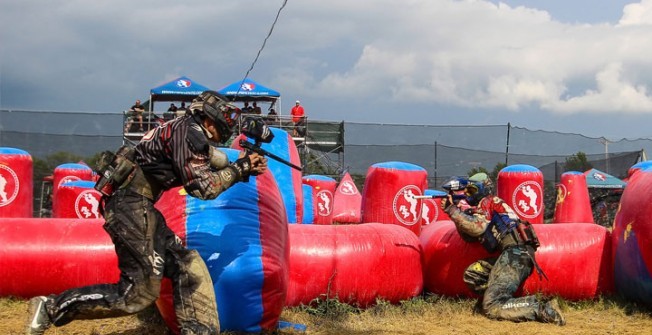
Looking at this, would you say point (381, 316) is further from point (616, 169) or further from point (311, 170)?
point (616, 169)

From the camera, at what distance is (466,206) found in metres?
5.36

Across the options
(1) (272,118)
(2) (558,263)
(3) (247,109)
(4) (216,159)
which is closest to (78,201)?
(4) (216,159)

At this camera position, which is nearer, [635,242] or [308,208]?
[635,242]

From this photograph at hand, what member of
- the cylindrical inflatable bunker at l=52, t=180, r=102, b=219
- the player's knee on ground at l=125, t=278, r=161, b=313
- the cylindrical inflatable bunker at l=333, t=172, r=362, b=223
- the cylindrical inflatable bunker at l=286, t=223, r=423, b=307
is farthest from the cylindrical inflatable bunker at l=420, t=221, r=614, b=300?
the cylindrical inflatable bunker at l=333, t=172, r=362, b=223

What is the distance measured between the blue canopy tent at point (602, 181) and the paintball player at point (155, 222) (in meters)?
12.2

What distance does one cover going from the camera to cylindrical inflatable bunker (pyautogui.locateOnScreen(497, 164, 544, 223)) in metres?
10.0

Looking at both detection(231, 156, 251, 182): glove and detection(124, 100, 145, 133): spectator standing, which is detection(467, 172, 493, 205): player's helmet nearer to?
detection(231, 156, 251, 182): glove

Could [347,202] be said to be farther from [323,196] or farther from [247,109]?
[247,109]

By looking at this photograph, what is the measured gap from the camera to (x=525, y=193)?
32.8 ft

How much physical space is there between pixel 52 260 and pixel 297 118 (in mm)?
10403

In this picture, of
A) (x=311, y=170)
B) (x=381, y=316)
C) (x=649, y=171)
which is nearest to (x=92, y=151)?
(x=311, y=170)

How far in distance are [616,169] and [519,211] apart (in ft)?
22.1

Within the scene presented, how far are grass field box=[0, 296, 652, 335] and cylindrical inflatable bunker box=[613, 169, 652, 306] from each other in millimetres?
183

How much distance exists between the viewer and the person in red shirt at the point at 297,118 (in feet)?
48.9
